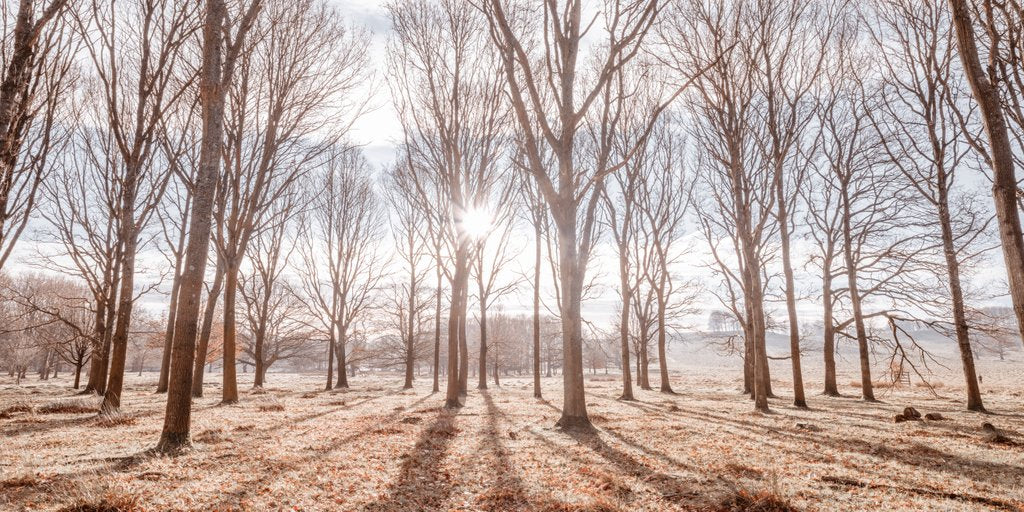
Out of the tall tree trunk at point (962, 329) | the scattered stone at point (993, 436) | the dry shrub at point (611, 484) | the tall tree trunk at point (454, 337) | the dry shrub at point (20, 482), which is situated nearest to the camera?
the dry shrub at point (20, 482)

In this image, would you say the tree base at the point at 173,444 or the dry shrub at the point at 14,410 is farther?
the dry shrub at the point at 14,410

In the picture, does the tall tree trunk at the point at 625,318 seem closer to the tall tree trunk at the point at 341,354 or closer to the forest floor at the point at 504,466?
the forest floor at the point at 504,466

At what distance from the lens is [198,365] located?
1484cm

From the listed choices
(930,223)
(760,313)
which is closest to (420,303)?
(760,313)

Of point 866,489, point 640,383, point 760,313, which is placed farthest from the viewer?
point 640,383

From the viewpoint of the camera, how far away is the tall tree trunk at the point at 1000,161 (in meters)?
3.74

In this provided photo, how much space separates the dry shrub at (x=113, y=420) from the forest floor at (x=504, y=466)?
8 cm

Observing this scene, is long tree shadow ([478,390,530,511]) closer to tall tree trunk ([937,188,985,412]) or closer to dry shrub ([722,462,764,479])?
dry shrub ([722,462,764,479])

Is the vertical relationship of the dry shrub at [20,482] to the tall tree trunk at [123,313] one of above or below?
below

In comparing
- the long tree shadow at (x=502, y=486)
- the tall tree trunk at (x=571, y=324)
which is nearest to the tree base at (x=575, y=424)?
the tall tree trunk at (x=571, y=324)

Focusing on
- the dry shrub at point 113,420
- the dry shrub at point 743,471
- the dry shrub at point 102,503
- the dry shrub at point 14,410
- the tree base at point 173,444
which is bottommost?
the dry shrub at point 14,410

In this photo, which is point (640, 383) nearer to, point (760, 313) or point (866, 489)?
point (760, 313)

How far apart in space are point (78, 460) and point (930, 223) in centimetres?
2047

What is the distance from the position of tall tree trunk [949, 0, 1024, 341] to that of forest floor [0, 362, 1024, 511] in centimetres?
199
